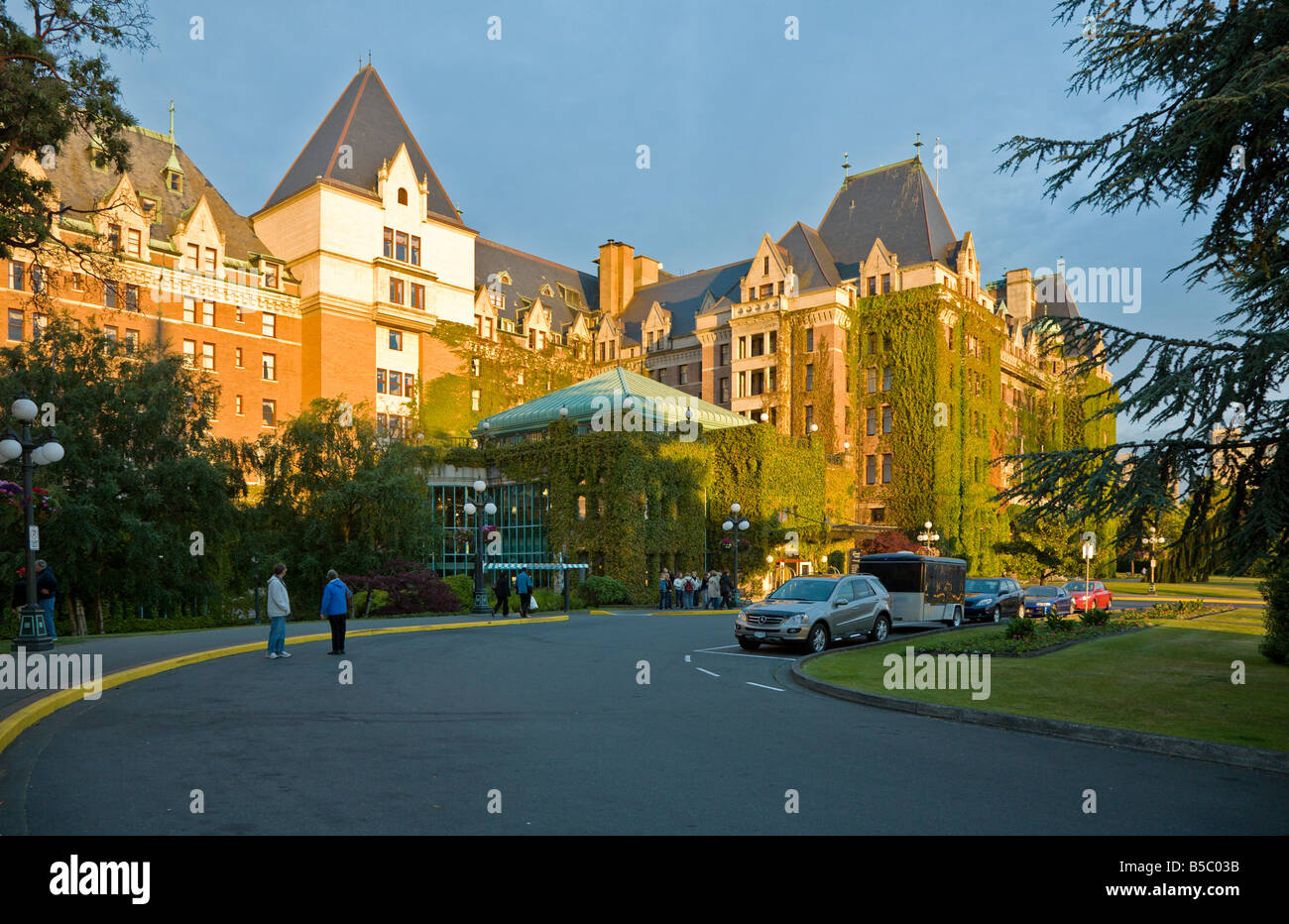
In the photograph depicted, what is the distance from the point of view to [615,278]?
80.6 meters

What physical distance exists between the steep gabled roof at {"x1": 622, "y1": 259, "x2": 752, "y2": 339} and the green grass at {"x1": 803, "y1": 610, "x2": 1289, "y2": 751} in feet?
182

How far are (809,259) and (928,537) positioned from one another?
77.5 feet

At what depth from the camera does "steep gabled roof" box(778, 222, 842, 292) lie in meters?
63.3

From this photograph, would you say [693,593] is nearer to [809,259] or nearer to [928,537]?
[928,537]

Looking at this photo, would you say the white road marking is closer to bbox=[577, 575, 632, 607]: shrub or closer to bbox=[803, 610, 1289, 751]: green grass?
bbox=[803, 610, 1289, 751]: green grass

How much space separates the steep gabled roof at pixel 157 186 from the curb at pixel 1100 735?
50.8 m

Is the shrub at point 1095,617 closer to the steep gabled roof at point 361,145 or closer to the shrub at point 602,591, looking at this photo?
the shrub at point 602,591

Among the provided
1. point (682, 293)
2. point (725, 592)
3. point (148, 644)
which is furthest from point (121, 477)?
point (682, 293)

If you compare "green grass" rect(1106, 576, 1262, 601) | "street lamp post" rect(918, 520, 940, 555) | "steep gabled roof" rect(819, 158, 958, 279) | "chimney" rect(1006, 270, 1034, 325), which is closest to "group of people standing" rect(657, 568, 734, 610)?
"street lamp post" rect(918, 520, 940, 555)

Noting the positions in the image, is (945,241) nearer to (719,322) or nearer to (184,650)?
(719,322)

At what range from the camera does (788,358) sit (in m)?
62.9

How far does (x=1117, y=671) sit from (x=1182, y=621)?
1563 centimetres

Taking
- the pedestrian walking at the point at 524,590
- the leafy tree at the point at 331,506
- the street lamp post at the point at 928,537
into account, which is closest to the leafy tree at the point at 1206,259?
the pedestrian walking at the point at 524,590

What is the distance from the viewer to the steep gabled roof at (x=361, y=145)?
56.9 metres
